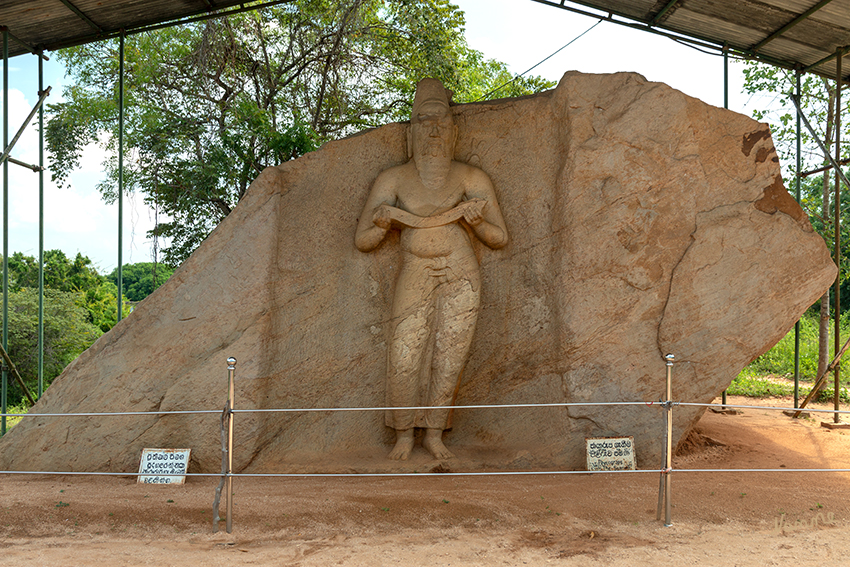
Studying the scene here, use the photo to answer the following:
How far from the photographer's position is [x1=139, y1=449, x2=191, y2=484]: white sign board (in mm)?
5770

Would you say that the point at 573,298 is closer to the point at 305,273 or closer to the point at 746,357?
the point at 746,357

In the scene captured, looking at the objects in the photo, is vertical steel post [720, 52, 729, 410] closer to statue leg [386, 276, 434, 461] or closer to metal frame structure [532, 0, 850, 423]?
metal frame structure [532, 0, 850, 423]

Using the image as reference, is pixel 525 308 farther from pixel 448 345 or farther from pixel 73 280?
pixel 73 280

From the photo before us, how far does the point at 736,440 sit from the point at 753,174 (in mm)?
3038

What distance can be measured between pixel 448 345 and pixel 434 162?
1706 millimetres

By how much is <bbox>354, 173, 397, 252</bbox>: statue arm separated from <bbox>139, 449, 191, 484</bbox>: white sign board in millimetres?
2394

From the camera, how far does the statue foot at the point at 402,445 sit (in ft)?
20.1

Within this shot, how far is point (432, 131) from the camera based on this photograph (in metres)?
6.38

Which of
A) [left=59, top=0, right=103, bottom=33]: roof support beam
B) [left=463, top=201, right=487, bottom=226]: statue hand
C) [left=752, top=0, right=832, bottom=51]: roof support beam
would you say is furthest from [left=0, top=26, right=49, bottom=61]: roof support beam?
[left=752, top=0, right=832, bottom=51]: roof support beam

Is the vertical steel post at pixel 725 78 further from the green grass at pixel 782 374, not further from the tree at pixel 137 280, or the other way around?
the tree at pixel 137 280

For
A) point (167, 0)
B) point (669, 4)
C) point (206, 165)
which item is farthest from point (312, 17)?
point (669, 4)

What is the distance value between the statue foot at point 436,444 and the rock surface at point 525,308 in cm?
12

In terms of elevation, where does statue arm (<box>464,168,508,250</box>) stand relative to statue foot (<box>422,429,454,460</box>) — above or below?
above

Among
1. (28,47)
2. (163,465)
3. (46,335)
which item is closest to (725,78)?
(163,465)
